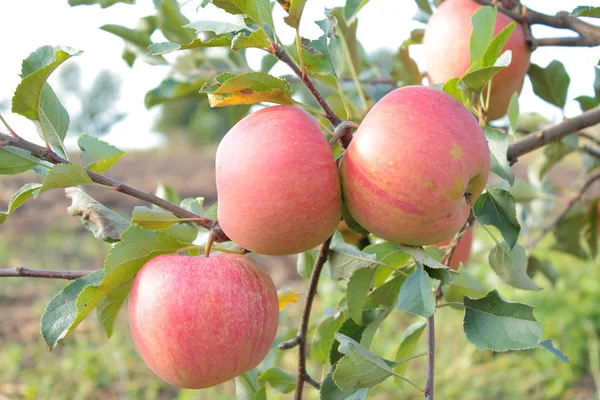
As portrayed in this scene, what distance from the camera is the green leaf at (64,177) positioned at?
567 mm

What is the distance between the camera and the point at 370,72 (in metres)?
1.31

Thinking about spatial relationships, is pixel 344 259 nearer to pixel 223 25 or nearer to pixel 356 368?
pixel 356 368

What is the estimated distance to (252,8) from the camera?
569 mm

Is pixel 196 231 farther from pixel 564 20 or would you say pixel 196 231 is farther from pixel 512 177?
pixel 564 20

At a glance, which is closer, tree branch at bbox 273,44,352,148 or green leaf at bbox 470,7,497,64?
tree branch at bbox 273,44,352,148

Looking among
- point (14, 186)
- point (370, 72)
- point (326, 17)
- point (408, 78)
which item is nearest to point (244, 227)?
point (326, 17)

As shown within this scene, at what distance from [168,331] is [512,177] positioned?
393 mm

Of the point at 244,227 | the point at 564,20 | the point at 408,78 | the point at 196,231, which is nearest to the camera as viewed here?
the point at 244,227

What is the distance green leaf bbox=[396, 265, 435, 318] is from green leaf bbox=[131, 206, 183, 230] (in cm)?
25

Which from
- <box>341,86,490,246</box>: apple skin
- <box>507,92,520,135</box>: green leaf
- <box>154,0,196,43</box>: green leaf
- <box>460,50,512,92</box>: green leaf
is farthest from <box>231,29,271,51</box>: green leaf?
<box>154,0,196,43</box>: green leaf

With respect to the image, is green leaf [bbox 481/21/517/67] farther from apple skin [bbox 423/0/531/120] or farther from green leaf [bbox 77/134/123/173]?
green leaf [bbox 77/134/123/173]

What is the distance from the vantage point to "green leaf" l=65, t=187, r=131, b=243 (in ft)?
2.25

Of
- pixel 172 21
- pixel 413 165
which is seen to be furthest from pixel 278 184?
pixel 172 21

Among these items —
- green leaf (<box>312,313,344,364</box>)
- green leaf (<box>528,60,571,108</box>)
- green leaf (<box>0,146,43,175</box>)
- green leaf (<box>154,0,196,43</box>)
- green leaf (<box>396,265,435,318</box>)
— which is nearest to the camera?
green leaf (<box>396,265,435,318</box>)
